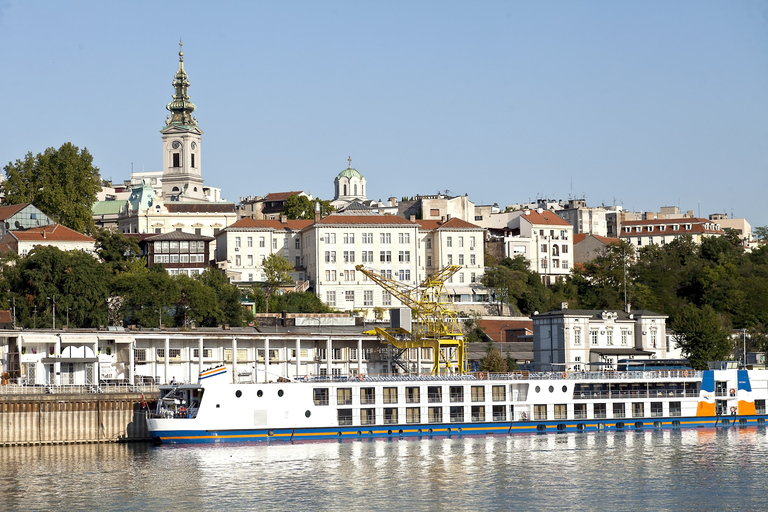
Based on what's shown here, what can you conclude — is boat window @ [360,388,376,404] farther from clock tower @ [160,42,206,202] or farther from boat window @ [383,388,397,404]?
clock tower @ [160,42,206,202]

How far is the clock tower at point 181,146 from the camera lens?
152 m

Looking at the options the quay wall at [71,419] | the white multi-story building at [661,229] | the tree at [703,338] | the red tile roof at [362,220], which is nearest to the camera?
the quay wall at [71,419]

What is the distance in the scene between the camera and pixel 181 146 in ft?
504

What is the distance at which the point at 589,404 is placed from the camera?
6159 centimetres

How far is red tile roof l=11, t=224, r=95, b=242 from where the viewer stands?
315 ft

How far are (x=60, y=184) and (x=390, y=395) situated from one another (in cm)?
5799

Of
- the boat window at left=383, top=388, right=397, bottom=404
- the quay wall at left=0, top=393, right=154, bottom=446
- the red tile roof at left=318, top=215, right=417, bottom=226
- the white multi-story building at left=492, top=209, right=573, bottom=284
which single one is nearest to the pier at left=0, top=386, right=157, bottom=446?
the quay wall at left=0, top=393, right=154, bottom=446

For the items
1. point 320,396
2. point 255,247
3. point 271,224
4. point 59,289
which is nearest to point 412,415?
point 320,396

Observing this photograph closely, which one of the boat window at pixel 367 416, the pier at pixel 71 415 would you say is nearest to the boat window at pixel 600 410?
the boat window at pixel 367 416

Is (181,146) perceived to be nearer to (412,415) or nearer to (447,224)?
(447,224)

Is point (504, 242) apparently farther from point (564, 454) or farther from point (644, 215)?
point (564, 454)

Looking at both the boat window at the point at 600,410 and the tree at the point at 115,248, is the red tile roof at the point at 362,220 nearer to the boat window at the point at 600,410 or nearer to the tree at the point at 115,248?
the tree at the point at 115,248

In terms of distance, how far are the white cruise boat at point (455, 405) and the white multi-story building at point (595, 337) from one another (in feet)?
46.3

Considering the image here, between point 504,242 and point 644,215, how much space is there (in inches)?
1878
